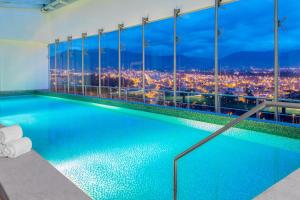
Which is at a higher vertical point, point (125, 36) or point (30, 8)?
point (30, 8)

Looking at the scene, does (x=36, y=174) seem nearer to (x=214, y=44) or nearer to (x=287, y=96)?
(x=287, y=96)

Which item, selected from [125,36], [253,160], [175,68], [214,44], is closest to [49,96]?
[125,36]

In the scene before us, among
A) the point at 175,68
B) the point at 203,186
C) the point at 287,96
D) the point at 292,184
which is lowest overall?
the point at 203,186

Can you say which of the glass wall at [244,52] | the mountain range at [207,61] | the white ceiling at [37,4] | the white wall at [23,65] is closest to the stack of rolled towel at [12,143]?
the glass wall at [244,52]

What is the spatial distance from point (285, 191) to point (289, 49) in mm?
3349

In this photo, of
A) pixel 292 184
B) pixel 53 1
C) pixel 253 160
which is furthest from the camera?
pixel 53 1

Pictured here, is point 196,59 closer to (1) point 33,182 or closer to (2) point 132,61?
(2) point 132,61

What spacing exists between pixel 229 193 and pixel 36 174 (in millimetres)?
1429

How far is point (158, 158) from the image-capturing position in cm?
320

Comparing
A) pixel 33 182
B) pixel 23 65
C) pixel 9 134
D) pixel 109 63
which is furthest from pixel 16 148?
pixel 23 65

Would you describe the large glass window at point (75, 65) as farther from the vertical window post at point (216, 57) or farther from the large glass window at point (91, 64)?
the vertical window post at point (216, 57)

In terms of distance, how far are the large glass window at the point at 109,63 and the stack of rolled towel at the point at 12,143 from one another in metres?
5.50

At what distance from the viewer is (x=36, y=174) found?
226 centimetres

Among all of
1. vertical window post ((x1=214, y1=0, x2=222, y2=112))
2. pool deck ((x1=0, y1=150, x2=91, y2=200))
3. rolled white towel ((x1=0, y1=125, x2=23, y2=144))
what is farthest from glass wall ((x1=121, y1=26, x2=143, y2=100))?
pool deck ((x1=0, y1=150, x2=91, y2=200))
